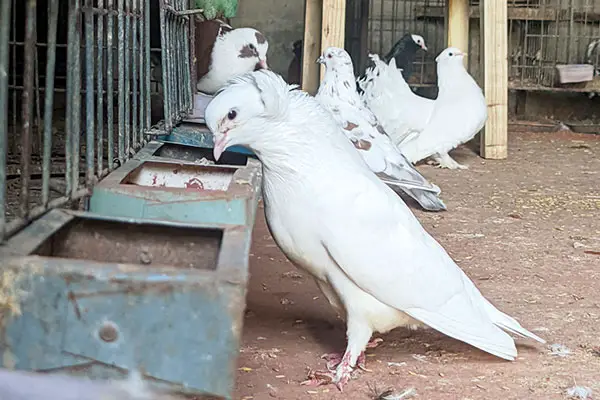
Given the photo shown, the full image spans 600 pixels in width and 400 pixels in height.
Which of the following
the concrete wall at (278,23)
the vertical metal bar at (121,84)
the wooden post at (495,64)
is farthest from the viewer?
the concrete wall at (278,23)

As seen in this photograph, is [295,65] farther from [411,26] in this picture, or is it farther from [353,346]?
[353,346]

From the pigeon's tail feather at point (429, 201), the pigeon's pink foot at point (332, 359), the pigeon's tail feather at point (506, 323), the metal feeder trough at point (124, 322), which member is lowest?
the pigeon's pink foot at point (332, 359)

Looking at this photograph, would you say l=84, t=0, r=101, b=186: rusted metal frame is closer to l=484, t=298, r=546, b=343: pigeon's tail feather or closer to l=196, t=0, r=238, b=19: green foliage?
l=484, t=298, r=546, b=343: pigeon's tail feather

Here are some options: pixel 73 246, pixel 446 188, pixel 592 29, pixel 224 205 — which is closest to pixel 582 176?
pixel 446 188

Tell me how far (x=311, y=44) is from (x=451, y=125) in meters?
1.15

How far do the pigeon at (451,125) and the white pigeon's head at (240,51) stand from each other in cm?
111

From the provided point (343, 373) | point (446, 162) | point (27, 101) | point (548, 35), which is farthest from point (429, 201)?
point (548, 35)

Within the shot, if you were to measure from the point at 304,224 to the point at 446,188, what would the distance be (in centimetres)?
287

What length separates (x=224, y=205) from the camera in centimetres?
182

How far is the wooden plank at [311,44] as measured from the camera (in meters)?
5.70

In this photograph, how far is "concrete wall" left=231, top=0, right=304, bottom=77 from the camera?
7816 mm

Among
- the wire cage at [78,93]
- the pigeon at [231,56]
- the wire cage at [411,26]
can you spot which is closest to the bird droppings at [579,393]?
the wire cage at [78,93]

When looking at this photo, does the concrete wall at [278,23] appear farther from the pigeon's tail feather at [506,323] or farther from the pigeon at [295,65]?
the pigeon's tail feather at [506,323]

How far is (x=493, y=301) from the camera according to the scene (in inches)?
104
